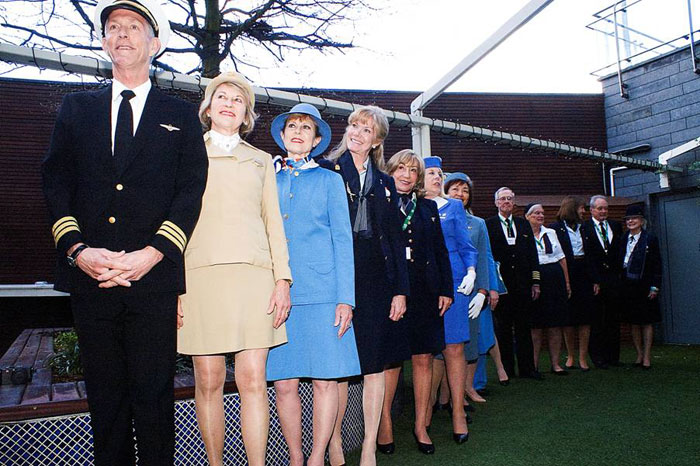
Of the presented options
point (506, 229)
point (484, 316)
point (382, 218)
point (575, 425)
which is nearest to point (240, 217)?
point (382, 218)

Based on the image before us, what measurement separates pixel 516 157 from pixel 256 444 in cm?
841

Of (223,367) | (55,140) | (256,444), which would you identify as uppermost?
(55,140)

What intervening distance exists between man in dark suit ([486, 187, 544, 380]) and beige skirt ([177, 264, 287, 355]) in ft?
13.5

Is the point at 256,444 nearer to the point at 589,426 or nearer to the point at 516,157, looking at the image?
the point at 589,426

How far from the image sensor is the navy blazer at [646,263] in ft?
22.3

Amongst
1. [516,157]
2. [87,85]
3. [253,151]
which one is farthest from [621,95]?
[253,151]

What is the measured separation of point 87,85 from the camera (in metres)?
5.50

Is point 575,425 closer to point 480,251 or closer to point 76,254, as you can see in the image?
point 480,251

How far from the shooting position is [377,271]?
3068 mm

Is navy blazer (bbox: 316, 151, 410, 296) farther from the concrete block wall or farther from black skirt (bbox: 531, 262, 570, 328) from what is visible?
the concrete block wall

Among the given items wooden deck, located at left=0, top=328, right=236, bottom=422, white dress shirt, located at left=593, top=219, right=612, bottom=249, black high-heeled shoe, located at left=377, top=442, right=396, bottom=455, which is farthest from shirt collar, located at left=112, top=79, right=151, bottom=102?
white dress shirt, located at left=593, top=219, right=612, bottom=249

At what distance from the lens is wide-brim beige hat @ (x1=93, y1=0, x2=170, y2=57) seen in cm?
214

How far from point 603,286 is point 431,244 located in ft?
13.6

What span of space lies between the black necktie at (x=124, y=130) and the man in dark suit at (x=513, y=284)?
15.0 feet
